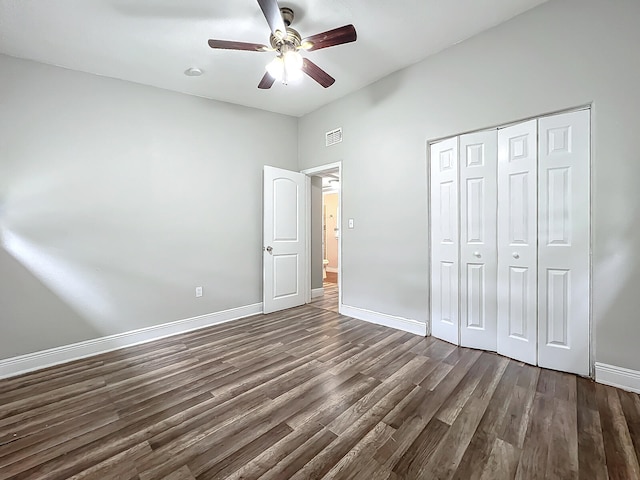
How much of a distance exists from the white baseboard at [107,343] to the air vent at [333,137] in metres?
2.65

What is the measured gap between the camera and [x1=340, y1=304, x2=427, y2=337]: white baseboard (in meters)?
3.11

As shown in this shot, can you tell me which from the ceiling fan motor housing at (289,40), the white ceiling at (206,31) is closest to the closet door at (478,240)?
the white ceiling at (206,31)

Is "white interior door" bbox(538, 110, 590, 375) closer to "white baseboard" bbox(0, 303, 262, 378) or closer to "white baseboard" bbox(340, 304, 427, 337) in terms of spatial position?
"white baseboard" bbox(340, 304, 427, 337)

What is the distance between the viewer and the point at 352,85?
11.5 feet

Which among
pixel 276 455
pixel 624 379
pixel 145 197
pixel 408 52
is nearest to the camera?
pixel 276 455

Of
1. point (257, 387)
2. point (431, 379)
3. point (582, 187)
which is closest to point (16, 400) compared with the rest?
point (257, 387)

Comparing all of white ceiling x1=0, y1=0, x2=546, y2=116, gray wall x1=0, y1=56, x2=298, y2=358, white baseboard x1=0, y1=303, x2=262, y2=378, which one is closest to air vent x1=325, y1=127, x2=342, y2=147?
white ceiling x1=0, y1=0, x2=546, y2=116

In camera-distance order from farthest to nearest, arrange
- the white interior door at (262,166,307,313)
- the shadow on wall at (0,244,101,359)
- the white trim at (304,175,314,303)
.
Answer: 1. the white trim at (304,175,314,303)
2. the white interior door at (262,166,307,313)
3. the shadow on wall at (0,244,101,359)

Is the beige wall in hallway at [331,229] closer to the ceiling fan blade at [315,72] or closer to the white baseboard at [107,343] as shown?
the white baseboard at [107,343]

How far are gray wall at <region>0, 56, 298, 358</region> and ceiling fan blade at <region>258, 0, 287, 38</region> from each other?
1974mm

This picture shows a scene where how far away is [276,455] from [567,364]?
235 centimetres

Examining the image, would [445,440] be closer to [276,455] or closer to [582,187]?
[276,455]

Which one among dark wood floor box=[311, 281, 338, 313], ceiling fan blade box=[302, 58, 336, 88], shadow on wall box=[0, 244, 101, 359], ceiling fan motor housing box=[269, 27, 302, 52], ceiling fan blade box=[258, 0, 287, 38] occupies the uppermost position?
Result: ceiling fan motor housing box=[269, 27, 302, 52]

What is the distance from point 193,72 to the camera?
297cm
